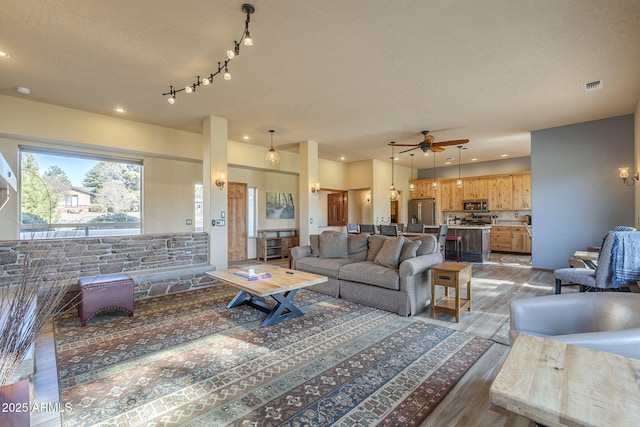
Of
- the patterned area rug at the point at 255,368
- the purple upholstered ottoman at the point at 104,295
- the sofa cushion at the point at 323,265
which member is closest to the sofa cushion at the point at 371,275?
the sofa cushion at the point at 323,265

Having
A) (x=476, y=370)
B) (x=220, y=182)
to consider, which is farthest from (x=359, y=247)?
(x=220, y=182)

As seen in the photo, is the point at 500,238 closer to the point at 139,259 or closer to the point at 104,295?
the point at 139,259

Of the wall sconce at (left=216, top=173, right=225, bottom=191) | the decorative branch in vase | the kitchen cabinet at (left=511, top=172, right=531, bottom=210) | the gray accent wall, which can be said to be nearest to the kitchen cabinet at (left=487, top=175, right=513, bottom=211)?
the kitchen cabinet at (left=511, top=172, right=531, bottom=210)

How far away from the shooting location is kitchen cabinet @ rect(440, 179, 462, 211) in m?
10.4

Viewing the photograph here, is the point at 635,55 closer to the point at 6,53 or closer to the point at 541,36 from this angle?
the point at 541,36

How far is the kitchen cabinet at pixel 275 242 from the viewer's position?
7.88m

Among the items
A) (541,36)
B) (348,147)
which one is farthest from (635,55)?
(348,147)

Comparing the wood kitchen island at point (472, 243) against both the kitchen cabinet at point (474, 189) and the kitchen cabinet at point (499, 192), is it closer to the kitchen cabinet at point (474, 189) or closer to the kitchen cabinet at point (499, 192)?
the kitchen cabinet at point (499, 192)

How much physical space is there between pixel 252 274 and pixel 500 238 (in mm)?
8809

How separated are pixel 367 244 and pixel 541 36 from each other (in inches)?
131

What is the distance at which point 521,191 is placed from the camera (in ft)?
30.0

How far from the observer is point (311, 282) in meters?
3.50

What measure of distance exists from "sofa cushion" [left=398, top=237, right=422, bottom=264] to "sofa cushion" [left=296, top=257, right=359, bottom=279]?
881mm

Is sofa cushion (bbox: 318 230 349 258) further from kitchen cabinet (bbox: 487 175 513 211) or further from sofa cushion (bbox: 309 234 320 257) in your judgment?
kitchen cabinet (bbox: 487 175 513 211)
